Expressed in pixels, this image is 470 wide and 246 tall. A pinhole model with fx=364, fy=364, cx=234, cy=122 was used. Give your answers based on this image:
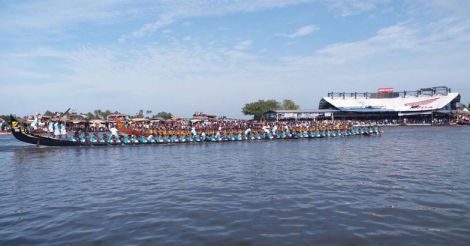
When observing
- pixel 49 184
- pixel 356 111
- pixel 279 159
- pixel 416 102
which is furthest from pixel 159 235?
pixel 416 102

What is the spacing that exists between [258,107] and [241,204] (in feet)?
262

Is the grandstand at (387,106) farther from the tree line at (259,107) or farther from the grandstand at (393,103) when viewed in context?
the tree line at (259,107)

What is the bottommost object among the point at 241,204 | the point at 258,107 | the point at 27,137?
the point at 241,204

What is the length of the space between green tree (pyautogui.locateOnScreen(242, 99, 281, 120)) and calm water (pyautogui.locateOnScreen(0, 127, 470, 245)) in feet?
230

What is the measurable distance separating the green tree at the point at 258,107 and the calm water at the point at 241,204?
7010 cm

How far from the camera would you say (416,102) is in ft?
264

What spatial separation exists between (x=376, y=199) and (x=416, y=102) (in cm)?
7834

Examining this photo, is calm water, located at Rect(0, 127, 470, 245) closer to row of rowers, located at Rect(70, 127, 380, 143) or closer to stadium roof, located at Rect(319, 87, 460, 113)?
row of rowers, located at Rect(70, 127, 380, 143)

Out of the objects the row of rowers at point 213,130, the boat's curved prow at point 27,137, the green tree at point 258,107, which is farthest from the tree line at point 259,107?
the boat's curved prow at point 27,137

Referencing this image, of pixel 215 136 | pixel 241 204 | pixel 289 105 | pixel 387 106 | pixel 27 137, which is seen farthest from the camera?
pixel 289 105

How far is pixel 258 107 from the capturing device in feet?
296

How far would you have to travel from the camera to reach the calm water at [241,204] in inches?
324

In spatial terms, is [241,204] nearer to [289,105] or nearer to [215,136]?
[215,136]

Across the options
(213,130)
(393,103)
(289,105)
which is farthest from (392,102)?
(213,130)
